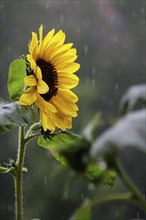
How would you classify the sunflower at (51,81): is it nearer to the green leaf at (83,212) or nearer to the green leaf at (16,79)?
the green leaf at (16,79)

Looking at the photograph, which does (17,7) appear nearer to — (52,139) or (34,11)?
(34,11)

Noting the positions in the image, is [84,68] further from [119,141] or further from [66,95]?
[119,141]

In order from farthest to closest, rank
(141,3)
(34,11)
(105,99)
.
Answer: (141,3)
(34,11)
(105,99)

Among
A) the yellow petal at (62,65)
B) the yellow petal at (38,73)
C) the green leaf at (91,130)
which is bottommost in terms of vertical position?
the green leaf at (91,130)

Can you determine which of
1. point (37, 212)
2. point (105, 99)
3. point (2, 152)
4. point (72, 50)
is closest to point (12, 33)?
point (105, 99)

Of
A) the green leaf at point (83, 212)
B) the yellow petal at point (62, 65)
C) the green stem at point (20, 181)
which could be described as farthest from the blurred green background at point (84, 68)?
the green leaf at point (83, 212)

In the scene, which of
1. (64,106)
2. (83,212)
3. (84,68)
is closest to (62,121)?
(64,106)

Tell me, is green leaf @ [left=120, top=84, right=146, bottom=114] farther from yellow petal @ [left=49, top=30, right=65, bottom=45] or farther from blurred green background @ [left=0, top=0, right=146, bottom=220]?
blurred green background @ [left=0, top=0, right=146, bottom=220]
